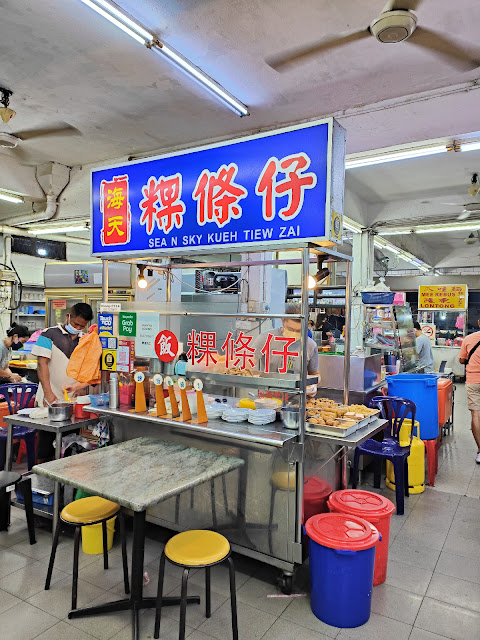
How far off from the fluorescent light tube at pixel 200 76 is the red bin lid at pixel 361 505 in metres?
3.78

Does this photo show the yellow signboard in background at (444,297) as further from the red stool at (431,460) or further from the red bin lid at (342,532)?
the red bin lid at (342,532)

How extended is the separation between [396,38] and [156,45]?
1932 mm

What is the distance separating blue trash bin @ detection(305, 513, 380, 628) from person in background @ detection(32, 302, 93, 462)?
2748 mm

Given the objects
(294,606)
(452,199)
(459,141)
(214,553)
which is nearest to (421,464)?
(294,606)

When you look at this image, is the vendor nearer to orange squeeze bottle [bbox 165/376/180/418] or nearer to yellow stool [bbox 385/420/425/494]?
orange squeeze bottle [bbox 165/376/180/418]

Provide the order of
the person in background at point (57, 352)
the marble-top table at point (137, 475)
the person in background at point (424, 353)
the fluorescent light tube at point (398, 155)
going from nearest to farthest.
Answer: the marble-top table at point (137, 475) < the person in background at point (57, 352) < the fluorescent light tube at point (398, 155) < the person in background at point (424, 353)

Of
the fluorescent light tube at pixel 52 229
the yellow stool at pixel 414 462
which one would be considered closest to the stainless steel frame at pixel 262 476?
the yellow stool at pixel 414 462

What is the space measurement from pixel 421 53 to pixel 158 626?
4.72 metres

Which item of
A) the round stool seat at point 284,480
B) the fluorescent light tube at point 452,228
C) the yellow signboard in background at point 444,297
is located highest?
the fluorescent light tube at point 452,228

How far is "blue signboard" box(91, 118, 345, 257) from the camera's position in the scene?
2.72 meters

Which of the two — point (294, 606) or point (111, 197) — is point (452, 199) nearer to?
point (111, 197)

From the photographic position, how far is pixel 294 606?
2.67 m

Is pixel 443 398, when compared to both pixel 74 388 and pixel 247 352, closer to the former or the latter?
pixel 247 352

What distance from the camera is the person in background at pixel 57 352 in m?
4.11
